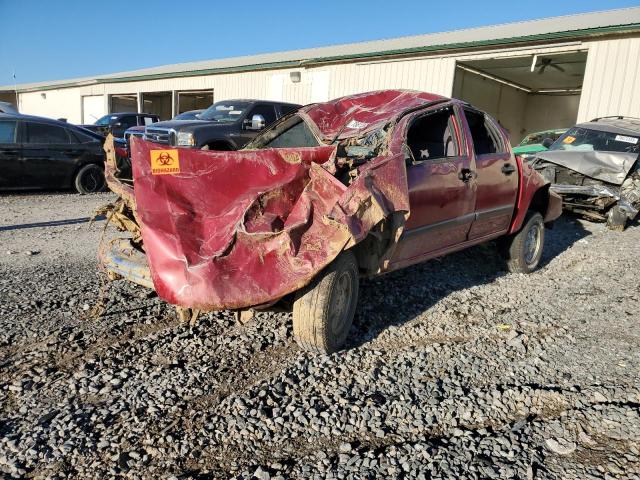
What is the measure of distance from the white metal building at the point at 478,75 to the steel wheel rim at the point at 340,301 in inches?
444

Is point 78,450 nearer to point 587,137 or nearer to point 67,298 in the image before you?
point 67,298

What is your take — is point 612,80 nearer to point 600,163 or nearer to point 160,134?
point 600,163

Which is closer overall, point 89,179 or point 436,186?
point 436,186

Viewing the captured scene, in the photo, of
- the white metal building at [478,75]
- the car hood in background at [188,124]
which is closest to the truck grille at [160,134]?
the car hood in background at [188,124]

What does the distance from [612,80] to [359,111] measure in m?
10.0

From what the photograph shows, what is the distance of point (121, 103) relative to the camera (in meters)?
32.1

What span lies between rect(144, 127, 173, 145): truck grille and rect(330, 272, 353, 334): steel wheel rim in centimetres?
686

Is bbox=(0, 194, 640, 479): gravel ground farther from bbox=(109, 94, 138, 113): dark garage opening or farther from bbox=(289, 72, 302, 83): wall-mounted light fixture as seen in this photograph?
bbox=(109, 94, 138, 113): dark garage opening

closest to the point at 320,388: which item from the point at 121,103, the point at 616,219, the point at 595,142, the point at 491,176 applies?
the point at 491,176

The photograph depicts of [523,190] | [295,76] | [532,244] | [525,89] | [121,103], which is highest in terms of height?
[295,76]

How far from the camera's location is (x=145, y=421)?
262 centimetres

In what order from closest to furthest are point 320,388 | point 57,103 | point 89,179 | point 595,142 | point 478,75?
1. point 320,388
2. point 595,142
3. point 89,179
4. point 478,75
5. point 57,103

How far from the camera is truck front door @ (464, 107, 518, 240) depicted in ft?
15.9

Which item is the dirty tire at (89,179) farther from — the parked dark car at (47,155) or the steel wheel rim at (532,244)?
the steel wheel rim at (532,244)
